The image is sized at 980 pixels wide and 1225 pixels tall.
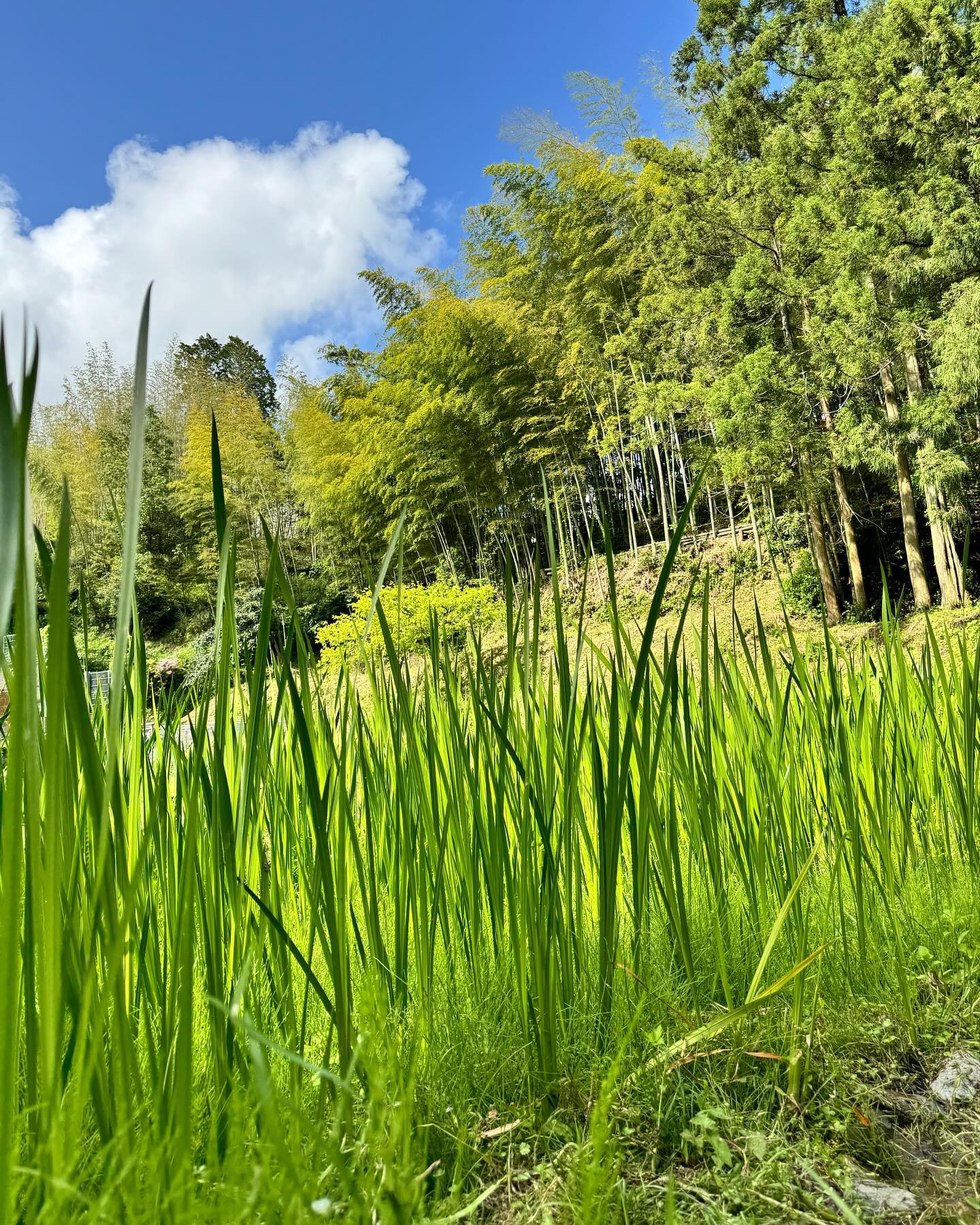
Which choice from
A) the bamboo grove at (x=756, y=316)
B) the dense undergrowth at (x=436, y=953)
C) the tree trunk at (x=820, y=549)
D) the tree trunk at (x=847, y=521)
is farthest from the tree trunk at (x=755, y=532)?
the dense undergrowth at (x=436, y=953)

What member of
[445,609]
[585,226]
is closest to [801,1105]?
[445,609]

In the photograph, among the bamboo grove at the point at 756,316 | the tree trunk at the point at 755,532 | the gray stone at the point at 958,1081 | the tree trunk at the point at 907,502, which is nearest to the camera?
the gray stone at the point at 958,1081

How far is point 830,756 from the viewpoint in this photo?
982 mm

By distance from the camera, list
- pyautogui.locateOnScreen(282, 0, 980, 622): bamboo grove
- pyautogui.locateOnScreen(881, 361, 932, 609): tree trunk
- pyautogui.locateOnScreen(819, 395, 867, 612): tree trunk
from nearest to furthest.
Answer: pyautogui.locateOnScreen(282, 0, 980, 622): bamboo grove → pyautogui.locateOnScreen(881, 361, 932, 609): tree trunk → pyautogui.locateOnScreen(819, 395, 867, 612): tree trunk

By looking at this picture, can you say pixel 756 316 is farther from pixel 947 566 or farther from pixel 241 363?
pixel 241 363

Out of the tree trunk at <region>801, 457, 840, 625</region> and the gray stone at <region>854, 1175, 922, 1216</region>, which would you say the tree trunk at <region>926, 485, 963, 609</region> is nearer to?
the tree trunk at <region>801, 457, 840, 625</region>

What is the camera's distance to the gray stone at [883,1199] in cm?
50

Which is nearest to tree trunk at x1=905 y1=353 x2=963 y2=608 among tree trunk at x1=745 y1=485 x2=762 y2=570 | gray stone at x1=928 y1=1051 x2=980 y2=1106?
tree trunk at x1=745 y1=485 x2=762 y2=570

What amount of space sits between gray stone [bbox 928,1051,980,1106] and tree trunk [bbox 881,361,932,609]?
22.4 feet

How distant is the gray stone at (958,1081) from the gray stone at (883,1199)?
0.17 m

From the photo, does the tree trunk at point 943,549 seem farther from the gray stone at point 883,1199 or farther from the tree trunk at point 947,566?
the gray stone at point 883,1199

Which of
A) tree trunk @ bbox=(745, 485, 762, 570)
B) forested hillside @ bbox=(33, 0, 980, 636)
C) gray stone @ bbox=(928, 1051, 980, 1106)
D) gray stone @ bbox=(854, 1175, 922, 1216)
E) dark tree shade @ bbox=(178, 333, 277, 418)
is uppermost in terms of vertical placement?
dark tree shade @ bbox=(178, 333, 277, 418)

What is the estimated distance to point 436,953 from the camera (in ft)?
2.84

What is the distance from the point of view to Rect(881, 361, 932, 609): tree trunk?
6582 mm
